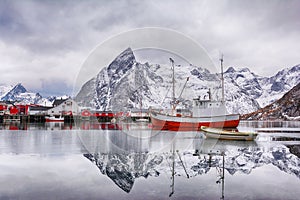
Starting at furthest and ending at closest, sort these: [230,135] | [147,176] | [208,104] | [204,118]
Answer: [208,104], [204,118], [230,135], [147,176]

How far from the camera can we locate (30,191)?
9.66 meters

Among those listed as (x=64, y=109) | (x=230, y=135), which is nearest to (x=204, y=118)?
(x=230, y=135)

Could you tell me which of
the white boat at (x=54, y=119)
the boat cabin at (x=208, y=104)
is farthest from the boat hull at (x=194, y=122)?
the white boat at (x=54, y=119)

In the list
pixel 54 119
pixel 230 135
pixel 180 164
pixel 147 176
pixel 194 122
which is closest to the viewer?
pixel 147 176

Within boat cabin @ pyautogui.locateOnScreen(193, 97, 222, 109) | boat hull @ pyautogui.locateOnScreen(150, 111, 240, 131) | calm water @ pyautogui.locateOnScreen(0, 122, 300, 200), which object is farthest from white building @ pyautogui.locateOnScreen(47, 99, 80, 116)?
calm water @ pyautogui.locateOnScreen(0, 122, 300, 200)

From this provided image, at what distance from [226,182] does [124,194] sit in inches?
A: 166

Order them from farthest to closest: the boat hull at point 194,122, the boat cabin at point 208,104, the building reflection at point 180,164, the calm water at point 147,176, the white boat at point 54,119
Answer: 1. the white boat at point 54,119
2. the boat cabin at point 208,104
3. the boat hull at point 194,122
4. the building reflection at point 180,164
5. the calm water at point 147,176

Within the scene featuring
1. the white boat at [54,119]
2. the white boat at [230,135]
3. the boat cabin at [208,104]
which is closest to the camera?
the white boat at [230,135]

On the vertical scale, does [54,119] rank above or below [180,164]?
above

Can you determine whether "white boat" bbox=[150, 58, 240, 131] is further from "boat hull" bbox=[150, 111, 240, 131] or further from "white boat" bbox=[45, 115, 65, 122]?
"white boat" bbox=[45, 115, 65, 122]

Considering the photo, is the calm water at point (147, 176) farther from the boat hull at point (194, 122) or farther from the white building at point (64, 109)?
the white building at point (64, 109)

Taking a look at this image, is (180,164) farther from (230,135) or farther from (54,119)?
(54,119)

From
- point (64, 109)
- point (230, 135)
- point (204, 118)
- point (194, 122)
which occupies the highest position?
point (64, 109)

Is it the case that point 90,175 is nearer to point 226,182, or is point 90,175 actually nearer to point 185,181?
point 185,181
